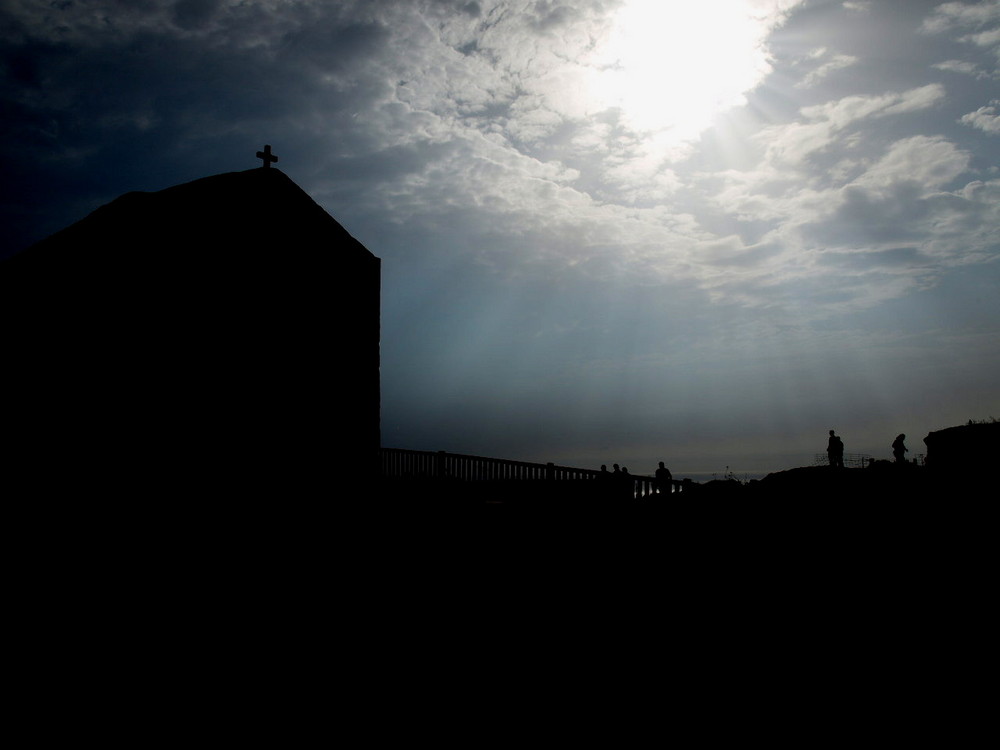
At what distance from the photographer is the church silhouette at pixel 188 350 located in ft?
36.0

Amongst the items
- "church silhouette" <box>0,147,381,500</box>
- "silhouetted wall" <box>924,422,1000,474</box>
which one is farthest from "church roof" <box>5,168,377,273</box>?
"silhouetted wall" <box>924,422,1000,474</box>

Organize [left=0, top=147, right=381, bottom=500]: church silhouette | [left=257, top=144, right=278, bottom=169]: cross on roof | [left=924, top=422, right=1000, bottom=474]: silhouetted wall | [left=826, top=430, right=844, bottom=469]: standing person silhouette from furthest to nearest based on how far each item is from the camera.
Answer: [left=826, top=430, right=844, bottom=469]: standing person silhouette < [left=924, top=422, right=1000, bottom=474]: silhouetted wall < [left=257, top=144, right=278, bottom=169]: cross on roof < [left=0, top=147, right=381, bottom=500]: church silhouette

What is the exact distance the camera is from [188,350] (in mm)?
10984

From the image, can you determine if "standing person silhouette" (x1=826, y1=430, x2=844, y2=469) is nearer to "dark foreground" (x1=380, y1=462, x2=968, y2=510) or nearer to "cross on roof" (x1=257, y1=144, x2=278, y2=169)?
"dark foreground" (x1=380, y1=462, x2=968, y2=510)

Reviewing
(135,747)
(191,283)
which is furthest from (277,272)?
(135,747)

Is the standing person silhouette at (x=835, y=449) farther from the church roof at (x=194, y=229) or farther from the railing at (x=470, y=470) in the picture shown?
the church roof at (x=194, y=229)

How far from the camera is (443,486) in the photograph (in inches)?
613

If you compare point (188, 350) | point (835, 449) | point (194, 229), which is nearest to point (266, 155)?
point (194, 229)

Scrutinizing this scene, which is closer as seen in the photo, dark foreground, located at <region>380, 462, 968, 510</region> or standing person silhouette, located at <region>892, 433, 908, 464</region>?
dark foreground, located at <region>380, 462, 968, 510</region>

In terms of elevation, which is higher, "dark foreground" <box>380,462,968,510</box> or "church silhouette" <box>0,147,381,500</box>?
"church silhouette" <box>0,147,381,500</box>

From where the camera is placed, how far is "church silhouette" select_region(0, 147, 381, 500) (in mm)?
10969

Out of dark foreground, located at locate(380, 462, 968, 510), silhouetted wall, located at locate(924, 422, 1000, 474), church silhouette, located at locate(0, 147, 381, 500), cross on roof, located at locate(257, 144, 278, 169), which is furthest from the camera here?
silhouetted wall, located at locate(924, 422, 1000, 474)

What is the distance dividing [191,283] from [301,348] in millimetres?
2487

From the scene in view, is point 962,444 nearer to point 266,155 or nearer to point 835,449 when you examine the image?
point 835,449
